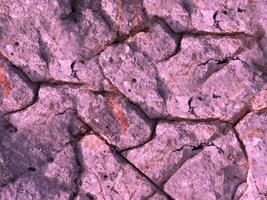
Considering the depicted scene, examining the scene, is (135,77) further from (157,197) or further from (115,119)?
(157,197)

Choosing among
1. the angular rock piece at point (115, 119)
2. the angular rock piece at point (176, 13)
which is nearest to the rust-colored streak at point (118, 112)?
the angular rock piece at point (115, 119)

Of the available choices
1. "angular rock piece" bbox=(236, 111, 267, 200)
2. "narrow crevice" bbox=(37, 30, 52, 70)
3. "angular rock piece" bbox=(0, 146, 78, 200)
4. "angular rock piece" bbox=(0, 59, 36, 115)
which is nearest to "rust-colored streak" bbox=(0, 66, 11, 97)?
"angular rock piece" bbox=(0, 59, 36, 115)

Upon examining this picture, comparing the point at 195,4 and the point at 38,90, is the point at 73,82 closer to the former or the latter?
the point at 38,90

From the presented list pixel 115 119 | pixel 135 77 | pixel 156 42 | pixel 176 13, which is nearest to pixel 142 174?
pixel 115 119

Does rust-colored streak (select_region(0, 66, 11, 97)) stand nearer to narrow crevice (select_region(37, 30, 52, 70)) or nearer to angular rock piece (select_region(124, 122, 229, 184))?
narrow crevice (select_region(37, 30, 52, 70))

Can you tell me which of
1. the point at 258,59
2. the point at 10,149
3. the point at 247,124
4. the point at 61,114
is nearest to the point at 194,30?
the point at 258,59

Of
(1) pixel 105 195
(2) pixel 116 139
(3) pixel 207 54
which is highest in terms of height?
(3) pixel 207 54
